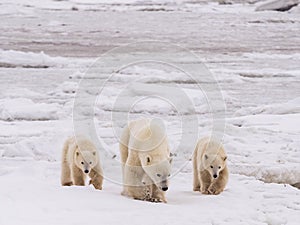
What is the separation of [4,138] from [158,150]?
3.52 meters

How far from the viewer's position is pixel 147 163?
4.55m

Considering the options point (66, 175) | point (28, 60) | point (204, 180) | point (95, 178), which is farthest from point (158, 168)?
point (28, 60)

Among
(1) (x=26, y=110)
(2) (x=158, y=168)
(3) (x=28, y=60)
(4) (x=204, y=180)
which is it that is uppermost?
(2) (x=158, y=168)

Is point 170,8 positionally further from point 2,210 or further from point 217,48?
point 2,210

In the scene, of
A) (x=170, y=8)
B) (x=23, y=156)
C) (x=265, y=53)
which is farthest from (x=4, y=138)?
(x=170, y=8)

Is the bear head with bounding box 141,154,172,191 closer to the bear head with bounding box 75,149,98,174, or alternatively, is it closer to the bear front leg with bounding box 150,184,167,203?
the bear front leg with bounding box 150,184,167,203

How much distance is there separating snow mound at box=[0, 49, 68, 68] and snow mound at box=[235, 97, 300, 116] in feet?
17.5

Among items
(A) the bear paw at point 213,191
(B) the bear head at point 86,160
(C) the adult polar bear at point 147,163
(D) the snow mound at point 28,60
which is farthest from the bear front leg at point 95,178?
(D) the snow mound at point 28,60

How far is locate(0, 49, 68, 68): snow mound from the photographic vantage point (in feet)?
43.7

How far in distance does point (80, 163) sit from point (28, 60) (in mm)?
8815

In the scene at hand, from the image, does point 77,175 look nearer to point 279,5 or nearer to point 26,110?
point 26,110

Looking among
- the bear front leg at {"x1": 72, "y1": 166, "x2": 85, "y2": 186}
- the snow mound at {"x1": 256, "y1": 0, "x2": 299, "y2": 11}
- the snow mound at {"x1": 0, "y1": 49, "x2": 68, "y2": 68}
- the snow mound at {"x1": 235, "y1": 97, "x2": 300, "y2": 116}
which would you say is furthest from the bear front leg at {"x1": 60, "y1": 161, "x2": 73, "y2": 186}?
the snow mound at {"x1": 256, "y1": 0, "x2": 299, "y2": 11}

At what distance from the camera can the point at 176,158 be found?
6.93m

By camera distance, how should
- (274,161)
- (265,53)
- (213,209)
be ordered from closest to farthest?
(213,209), (274,161), (265,53)
